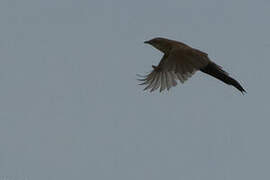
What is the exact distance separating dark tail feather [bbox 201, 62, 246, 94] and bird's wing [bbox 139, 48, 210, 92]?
0.96 ft

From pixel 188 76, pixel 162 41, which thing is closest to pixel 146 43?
pixel 162 41

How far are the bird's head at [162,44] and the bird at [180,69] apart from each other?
274 millimetres

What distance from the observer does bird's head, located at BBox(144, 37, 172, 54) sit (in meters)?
20.6

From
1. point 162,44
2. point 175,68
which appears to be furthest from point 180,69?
point 162,44

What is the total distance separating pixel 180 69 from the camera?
19.6 metres

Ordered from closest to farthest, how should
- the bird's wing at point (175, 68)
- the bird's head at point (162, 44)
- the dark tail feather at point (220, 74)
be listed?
the bird's wing at point (175, 68) < the dark tail feather at point (220, 74) < the bird's head at point (162, 44)

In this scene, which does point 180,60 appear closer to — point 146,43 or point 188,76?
point 188,76

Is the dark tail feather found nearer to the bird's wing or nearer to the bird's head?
the bird's wing

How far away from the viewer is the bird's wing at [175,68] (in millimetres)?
19578

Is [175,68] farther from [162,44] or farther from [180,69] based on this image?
[162,44]

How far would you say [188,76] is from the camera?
19547mm

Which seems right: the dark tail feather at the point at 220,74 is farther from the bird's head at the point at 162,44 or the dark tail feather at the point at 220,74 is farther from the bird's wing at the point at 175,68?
the bird's head at the point at 162,44

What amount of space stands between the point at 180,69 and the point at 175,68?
9 centimetres

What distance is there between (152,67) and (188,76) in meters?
0.71
